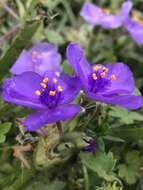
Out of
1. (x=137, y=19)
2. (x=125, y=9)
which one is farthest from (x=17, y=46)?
(x=137, y=19)

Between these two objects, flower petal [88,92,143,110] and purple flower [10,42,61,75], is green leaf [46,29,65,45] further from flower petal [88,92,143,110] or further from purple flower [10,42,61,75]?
flower petal [88,92,143,110]

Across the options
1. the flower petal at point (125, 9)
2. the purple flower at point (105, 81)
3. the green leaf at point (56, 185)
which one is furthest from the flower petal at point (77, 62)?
the flower petal at point (125, 9)

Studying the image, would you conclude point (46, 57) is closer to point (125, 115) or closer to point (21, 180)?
point (125, 115)

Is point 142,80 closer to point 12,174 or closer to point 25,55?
point 25,55

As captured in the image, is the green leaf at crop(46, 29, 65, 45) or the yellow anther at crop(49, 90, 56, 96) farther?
the green leaf at crop(46, 29, 65, 45)

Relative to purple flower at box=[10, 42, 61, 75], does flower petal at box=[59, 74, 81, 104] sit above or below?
above

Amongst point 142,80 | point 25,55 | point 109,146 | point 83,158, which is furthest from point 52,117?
point 142,80

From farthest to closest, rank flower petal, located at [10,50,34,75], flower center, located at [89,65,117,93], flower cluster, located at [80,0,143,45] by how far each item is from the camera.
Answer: flower cluster, located at [80,0,143,45], flower petal, located at [10,50,34,75], flower center, located at [89,65,117,93]

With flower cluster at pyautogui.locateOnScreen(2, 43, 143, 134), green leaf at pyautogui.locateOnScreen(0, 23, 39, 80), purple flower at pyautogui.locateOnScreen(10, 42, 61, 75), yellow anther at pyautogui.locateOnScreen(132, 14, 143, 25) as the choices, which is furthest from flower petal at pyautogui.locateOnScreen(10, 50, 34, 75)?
yellow anther at pyautogui.locateOnScreen(132, 14, 143, 25)

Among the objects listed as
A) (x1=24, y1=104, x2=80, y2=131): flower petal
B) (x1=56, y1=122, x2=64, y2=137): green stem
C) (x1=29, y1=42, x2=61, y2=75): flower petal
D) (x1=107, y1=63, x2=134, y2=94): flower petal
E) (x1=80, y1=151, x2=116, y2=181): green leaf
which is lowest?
(x1=29, y1=42, x2=61, y2=75): flower petal
